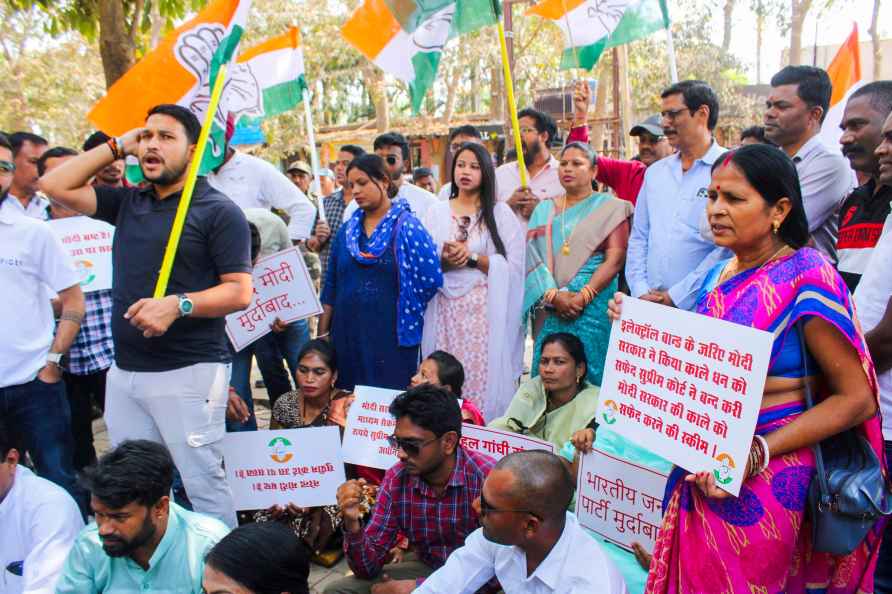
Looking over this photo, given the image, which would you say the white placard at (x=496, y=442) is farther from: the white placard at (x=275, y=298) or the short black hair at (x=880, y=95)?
the short black hair at (x=880, y=95)

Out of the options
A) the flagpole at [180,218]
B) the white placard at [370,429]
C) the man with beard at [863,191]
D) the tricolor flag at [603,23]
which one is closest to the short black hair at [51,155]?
the flagpole at [180,218]

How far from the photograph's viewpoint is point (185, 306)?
279cm

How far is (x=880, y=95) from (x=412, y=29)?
256 cm

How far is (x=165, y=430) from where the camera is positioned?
295 cm

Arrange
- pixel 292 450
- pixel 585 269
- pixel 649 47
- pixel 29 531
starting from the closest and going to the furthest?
pixel 29 531 < pixel 292 450 < pixel 585 269 < pixel 649 47

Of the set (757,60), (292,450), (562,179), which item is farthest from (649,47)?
(292,450)

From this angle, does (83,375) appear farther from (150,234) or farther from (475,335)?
(475,335)

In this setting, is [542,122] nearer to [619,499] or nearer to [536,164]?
[536,164]

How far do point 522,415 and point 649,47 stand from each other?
22216mm

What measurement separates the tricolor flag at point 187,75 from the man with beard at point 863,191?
2.61m

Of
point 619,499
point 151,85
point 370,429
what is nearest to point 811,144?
point 619,499

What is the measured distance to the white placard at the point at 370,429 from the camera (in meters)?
3.78

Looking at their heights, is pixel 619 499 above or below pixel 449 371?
below

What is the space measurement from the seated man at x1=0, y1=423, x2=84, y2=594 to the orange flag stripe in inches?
66.0
